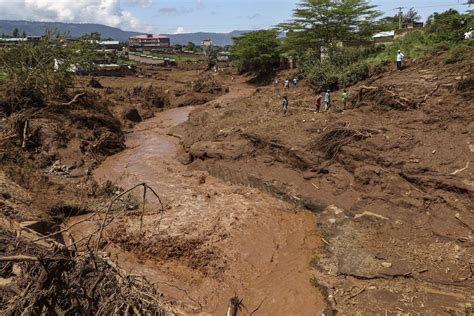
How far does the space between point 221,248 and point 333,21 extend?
1047 inches

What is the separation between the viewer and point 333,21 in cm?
3259

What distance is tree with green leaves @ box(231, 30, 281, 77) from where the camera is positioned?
147ft

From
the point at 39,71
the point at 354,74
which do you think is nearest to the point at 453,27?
the point at 354,74

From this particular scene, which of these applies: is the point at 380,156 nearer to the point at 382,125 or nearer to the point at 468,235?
the point at 382,125

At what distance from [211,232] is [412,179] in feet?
21.2

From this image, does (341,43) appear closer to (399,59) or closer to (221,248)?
(399,59)

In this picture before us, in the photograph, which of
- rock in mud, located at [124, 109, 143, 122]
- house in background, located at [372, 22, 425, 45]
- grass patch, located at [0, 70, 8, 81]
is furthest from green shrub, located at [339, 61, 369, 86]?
grass patch, located at [0, 70, 8, 81]

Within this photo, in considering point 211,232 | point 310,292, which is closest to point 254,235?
point 211,232

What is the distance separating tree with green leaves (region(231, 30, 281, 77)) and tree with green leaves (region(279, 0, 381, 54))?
10116 mm

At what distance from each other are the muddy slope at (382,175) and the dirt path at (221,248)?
2.20 feet

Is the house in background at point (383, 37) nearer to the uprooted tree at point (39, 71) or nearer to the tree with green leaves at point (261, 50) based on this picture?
the tree with green leaves at point (261, 50)

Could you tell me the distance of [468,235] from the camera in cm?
1035

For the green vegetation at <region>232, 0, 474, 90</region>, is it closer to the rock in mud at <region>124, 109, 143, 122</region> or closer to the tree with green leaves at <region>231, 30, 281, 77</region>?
the tree with green leaves at <region>231, 30, 281, 77</region>

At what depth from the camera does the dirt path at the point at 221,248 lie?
31.1 ft
